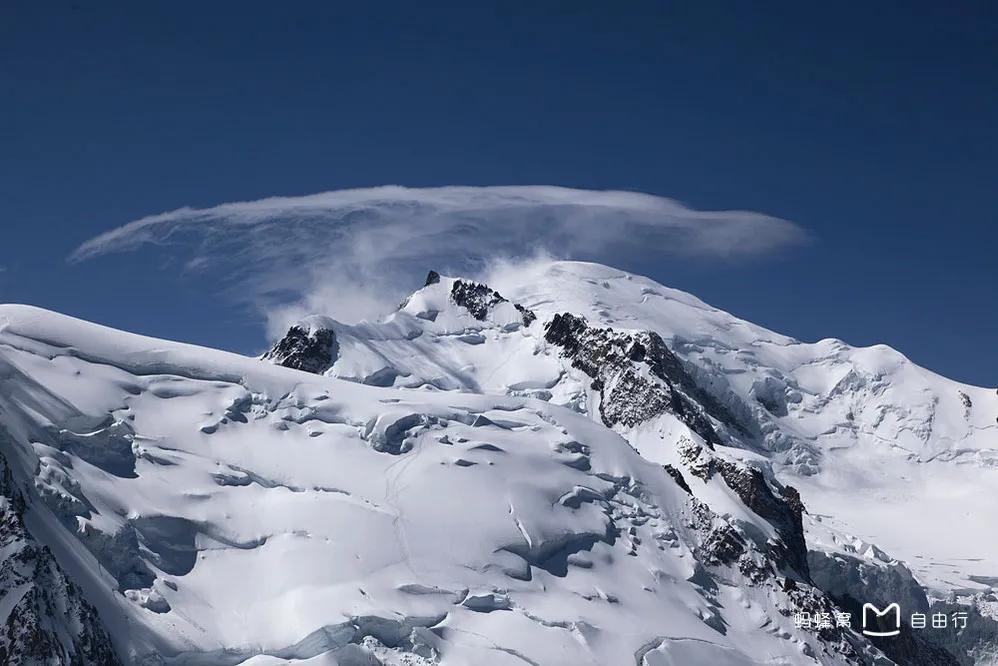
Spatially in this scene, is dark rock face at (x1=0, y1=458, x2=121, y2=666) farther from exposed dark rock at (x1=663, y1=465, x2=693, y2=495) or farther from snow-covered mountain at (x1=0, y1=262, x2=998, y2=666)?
exposed dark rock at (x1=663, y1=465, x2=693, y2=495)

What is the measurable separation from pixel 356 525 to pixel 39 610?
3683cm

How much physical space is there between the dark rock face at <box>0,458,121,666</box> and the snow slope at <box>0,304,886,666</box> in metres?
5.24

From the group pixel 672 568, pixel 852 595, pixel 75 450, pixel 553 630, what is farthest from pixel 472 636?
pixel 852 595

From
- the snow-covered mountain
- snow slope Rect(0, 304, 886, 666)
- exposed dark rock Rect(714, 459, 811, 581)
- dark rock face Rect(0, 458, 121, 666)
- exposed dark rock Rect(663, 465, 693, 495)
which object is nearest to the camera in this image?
dark rock face Rect(0, 458, 121, 666)

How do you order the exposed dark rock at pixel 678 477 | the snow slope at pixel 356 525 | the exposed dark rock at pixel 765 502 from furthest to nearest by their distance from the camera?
the exposed dark rock at pixel 765 502, the exposed dark rock at pixel 678 477, the snow slope at pixel 356 525

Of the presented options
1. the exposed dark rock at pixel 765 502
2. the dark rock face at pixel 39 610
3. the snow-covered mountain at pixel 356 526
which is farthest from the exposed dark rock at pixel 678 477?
the dark rock face at pixel 39 610

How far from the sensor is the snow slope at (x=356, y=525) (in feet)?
320

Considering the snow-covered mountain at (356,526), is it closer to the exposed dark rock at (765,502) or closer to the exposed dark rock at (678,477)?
the exposed dark rock at (678,477)

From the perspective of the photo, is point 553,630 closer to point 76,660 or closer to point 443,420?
point 443,420

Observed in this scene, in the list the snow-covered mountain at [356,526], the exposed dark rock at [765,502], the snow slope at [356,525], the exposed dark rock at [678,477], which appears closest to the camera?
the snow-covered mountain at [356,526]

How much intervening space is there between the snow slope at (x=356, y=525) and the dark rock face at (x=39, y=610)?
17.2 feet

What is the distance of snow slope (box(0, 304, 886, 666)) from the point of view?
320ft

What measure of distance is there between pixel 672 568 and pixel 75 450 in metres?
64.4

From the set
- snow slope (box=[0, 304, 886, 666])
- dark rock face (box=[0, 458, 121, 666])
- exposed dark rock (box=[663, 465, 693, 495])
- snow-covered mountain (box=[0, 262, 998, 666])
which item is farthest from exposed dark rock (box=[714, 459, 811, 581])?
dark rock face (box=[0, 458, 121, 666])
